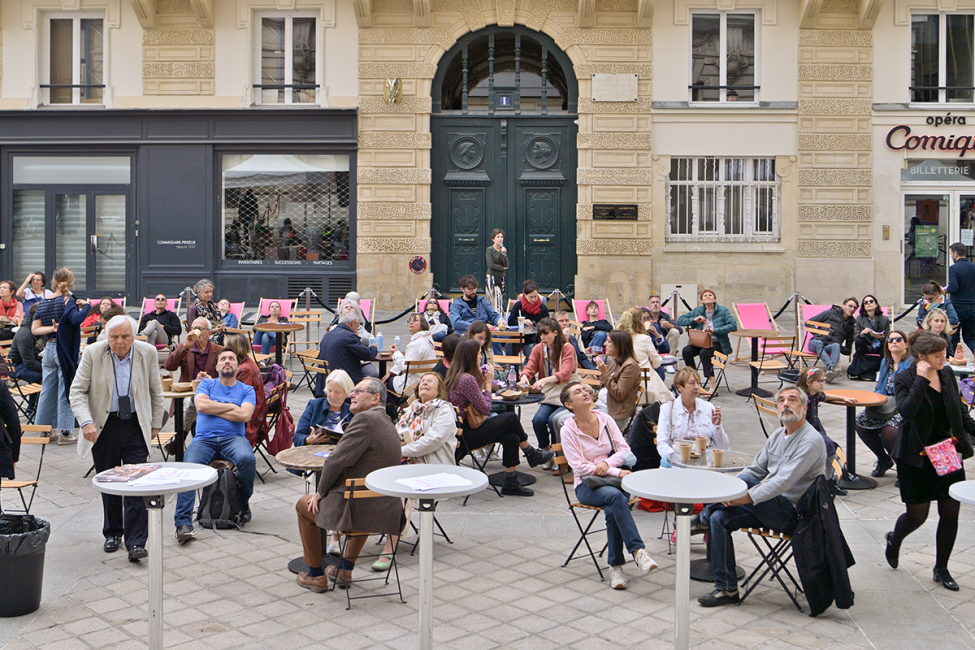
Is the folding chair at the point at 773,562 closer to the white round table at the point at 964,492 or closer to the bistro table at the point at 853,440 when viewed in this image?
the white round table at the point at 964,492

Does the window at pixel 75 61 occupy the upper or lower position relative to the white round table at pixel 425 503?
Result: upper

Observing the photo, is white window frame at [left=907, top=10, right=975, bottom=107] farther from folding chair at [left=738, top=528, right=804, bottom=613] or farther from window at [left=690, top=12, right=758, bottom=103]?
folding chair at [left=738, top=528, right=804, bottom=613]

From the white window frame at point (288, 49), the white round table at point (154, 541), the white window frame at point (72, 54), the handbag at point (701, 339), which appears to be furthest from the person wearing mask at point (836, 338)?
the white window frame at point (72, 54)

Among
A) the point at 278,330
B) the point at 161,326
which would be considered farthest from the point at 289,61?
the point at 161,326

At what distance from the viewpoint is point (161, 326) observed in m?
12.6

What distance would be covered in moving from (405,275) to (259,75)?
4.91m

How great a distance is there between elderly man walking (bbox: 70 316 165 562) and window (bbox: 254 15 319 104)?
13.7 m

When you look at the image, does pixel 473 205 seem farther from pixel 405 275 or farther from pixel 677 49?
pixel 677 49

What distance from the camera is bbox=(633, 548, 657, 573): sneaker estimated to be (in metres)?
6.68

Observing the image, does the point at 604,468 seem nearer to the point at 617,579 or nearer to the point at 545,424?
the point at 617,579

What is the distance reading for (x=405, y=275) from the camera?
65.9ft

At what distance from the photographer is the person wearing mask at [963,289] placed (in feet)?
47.2

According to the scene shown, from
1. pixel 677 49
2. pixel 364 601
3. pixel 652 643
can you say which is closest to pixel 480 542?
pixel 364 601

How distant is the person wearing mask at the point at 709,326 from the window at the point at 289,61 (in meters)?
9.86
